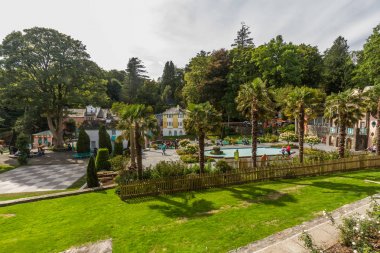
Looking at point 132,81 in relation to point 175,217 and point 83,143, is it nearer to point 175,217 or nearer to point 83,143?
point 83,143

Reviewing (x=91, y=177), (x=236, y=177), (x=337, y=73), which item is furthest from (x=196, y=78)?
(x=91, y=177)

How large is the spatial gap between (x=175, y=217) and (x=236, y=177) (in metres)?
7.71

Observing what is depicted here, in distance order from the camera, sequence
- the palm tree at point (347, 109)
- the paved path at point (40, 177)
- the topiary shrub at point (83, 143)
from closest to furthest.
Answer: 1. the paved path at point (40, 177)
2. the palm tree at point (347, 109)
3. the topiary shrub at point (83, 143)

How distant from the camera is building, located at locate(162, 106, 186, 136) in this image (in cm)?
6625

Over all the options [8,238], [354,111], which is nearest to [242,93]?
[354,111]

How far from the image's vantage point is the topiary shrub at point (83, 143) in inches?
1391

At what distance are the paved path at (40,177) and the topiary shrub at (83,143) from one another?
4687mm

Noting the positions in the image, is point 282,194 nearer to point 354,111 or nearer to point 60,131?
point 354,111

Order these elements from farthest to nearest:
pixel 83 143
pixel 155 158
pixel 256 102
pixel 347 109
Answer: pixel 83 143 → pixel 155 158 → pixel 347 109 → pixel 256 102

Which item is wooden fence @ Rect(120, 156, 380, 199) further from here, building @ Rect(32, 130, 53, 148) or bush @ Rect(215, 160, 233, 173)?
building @ Rect(32, 130, 53, 148)

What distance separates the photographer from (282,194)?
50.0ft

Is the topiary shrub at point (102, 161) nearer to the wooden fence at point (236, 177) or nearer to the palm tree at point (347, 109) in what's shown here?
the wooden fence at point (236, 177)

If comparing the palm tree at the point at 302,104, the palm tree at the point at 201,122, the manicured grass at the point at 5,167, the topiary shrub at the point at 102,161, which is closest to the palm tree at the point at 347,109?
the palm tree at the point at 302,104

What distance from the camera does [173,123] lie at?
220 ft
